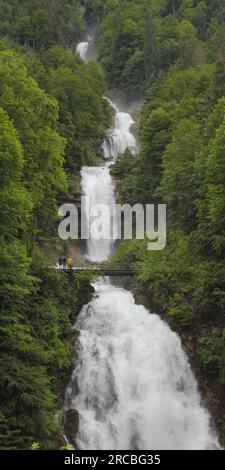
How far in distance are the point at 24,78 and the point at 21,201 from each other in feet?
30.5

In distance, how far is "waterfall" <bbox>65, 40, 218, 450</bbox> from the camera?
20.4 metres

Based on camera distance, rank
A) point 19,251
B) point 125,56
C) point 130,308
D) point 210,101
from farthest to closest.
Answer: point 125,56
point 210,101
point 130,308
point 19,251

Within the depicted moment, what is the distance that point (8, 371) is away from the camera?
56.1ft

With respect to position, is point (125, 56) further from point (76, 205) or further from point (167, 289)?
point (167, 289)

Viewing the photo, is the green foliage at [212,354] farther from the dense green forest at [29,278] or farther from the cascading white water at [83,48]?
the cascading white water at [83,48]

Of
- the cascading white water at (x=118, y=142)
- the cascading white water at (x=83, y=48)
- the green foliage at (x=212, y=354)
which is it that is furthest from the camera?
the cascading white water at (x=83, y=48)

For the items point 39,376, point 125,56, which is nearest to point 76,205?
point 39,376

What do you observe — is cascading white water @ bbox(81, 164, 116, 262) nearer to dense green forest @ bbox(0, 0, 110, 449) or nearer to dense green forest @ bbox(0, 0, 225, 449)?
dense green forest @ bbox(0, 0, 225, 449)
